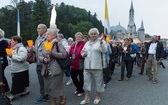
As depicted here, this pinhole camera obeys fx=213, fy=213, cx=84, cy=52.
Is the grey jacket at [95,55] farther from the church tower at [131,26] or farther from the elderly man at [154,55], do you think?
the church tower at [131,26]

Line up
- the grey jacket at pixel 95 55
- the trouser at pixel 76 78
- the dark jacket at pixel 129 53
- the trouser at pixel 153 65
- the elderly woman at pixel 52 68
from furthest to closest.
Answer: the dark jacket at pixel 129 53, the trouser at pixel 153 65, the trouser at pixel 76 78, the grey jacket at pixel 95 55, the elderly woman at pixel 52 68

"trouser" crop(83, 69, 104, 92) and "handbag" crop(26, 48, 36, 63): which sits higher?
"handbag" crop(26, 48, 36, 63)

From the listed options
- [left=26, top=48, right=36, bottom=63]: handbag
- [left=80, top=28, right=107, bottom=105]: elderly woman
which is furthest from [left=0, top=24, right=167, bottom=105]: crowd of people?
[left=26, top=48, right=36, bottom=63]: handbag

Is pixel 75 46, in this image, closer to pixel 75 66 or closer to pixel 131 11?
pixel 75 66

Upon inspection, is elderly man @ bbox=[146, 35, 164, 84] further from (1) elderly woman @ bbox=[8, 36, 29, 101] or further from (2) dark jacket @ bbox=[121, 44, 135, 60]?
(1) elderly woman @ bbox=[8, 36, 29, 101]

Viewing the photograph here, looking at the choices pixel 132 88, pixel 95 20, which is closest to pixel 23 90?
pixel 132 88

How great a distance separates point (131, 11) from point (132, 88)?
392 ft

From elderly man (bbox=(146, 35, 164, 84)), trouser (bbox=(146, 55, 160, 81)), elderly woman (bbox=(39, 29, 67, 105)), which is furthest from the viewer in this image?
trouser (bbox=(146, 55, 160, 81))

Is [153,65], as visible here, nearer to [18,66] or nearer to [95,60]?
[95,60]

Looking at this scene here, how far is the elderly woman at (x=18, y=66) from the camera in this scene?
5.59 metres

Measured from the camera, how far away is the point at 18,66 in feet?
18.8

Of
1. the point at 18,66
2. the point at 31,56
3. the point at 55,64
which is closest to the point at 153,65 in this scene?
the point at 31,56

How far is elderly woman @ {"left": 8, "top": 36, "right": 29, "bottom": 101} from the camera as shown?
18.3 feet

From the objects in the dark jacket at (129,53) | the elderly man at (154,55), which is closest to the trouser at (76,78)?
the dark jacket at (129,53)
